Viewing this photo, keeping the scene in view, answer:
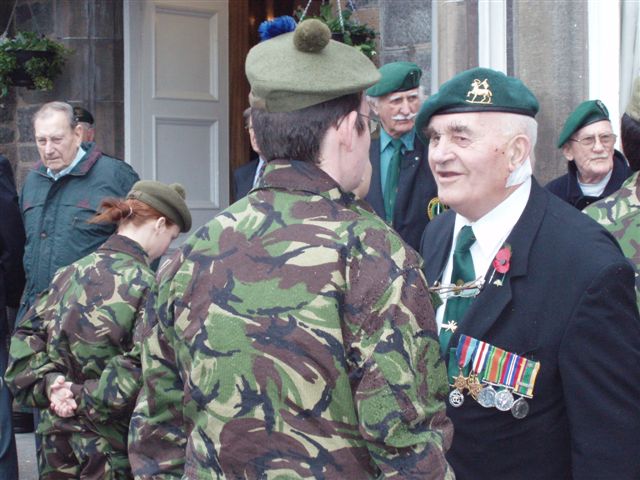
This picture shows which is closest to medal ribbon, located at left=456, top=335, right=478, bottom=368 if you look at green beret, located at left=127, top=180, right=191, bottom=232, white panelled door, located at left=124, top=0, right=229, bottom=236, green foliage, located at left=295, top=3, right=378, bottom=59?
green beret, located at left=127, top=180, right=191, bottom=232

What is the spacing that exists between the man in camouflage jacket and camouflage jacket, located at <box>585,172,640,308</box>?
163cm

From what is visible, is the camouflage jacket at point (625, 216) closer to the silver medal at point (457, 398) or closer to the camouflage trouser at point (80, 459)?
the silver medal at point (457, 398)

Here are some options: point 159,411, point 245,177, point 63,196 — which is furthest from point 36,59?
point 159,411

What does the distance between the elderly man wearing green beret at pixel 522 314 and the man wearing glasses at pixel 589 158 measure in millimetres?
2320

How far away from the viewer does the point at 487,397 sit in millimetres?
2395

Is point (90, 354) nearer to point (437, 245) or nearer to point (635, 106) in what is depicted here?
point (437, 245)

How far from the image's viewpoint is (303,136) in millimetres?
2109

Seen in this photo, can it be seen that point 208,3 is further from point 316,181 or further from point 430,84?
point 316,181

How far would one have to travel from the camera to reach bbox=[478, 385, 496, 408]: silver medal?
7.82 ft

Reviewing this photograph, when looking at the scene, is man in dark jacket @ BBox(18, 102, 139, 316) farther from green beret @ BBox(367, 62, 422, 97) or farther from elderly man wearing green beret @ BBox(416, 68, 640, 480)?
elderly man wearing green beret @ BBox(416, 68, 640, 480)

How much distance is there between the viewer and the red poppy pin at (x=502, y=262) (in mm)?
2418

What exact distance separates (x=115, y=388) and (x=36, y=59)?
3.78m

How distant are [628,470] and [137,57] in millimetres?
5659

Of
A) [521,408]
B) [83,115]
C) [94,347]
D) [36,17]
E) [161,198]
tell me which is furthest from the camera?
[36,17]
